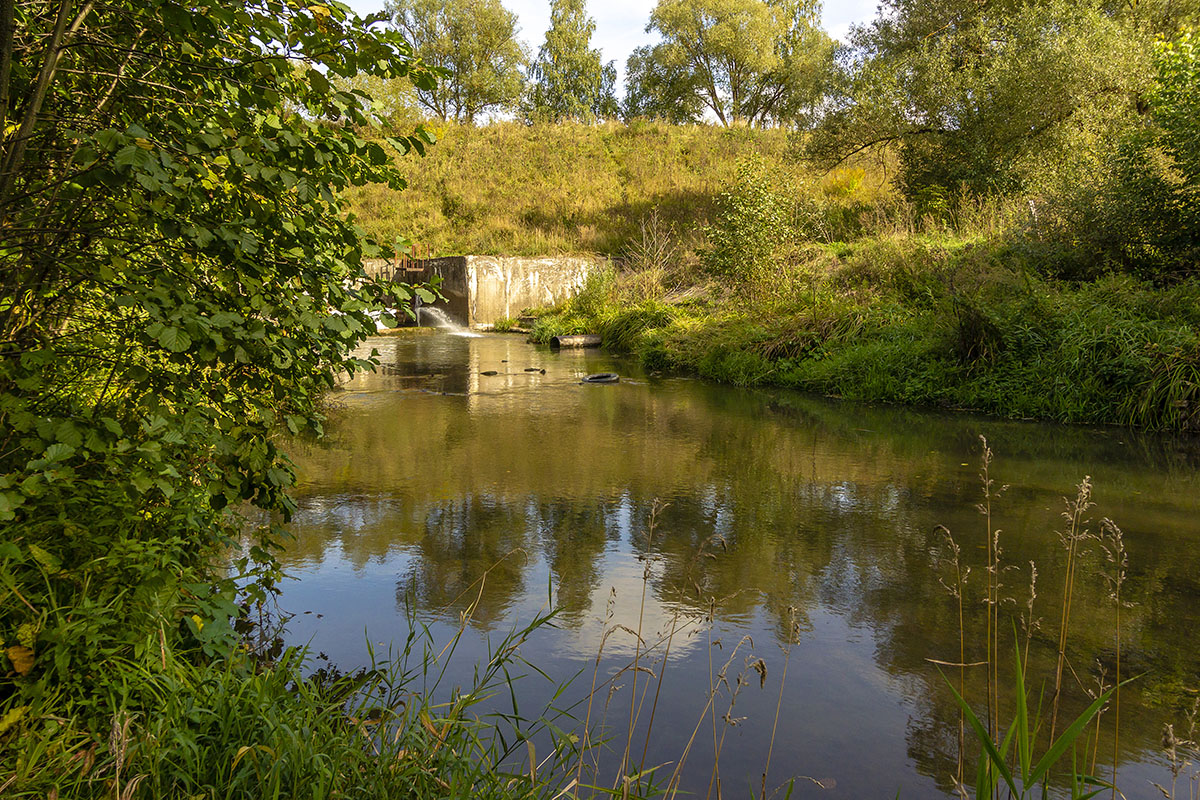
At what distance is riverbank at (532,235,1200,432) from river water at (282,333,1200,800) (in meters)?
0.81

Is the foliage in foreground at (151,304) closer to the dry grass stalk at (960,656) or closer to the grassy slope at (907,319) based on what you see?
the grassy slope at (907,319)

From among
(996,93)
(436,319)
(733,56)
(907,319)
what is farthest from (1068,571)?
(733,56)

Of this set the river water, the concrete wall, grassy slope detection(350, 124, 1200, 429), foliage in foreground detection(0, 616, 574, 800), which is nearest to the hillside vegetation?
grassy slope detection(350, 124, 1200, 429)

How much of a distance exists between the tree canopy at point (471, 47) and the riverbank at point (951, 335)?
122ft

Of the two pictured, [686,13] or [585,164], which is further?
[686,13]

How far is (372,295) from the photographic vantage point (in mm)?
2988

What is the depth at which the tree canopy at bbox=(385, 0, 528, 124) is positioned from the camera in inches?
1921

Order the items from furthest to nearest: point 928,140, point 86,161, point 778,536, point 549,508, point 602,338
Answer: point 928,140, point 602,338, point 549,508, point 778,536, point 86,161

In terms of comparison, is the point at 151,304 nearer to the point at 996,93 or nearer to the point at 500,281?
the point at 996,93

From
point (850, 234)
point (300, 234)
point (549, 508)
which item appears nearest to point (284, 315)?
point (300, 234)

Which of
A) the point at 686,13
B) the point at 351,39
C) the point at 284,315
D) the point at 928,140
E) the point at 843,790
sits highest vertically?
the point at 686,13

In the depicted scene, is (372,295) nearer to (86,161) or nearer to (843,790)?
(86,161)

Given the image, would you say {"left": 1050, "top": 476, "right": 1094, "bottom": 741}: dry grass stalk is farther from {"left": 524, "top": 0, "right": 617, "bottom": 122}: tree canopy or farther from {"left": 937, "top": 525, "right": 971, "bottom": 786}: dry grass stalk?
{"left": 524, "top": 0, "right": 617, "bottom": 122}: tree canopy

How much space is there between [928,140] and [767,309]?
10.5 meters
